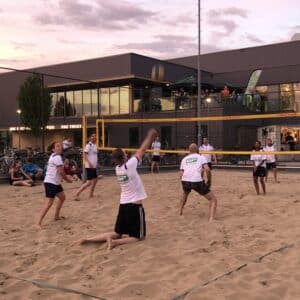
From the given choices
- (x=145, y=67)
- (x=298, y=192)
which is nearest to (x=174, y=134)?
(x=145, y=67)

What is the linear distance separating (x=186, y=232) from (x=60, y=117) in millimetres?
26713

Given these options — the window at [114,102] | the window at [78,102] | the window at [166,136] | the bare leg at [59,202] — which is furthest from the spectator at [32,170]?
the window at [78,102]

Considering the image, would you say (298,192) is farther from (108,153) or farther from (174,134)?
(174,134)

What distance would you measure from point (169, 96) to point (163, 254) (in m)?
22.7

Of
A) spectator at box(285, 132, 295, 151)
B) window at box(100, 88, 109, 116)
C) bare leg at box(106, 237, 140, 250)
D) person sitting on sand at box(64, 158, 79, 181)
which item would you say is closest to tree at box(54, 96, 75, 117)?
window at box(100, 88, 109, 116)

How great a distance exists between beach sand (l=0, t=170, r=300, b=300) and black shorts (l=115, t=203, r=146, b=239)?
0.22m

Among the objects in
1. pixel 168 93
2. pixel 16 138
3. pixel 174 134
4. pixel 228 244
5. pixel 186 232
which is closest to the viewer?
pixel 228 244

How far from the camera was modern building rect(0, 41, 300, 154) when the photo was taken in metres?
26.3

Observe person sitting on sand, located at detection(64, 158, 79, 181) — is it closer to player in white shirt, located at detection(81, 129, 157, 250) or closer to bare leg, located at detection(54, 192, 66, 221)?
bare leg, located at detection(54, 192, 66, 221)

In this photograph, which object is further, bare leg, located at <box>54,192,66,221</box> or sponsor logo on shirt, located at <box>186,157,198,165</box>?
sponsor logo on shirt, located at <box>186,157,198,165</box>

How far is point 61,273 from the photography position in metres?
5.64

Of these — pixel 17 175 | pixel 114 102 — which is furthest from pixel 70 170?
pixel 114 102

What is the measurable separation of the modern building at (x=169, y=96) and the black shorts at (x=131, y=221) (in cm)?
1602

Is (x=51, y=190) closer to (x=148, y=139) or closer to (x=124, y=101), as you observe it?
(x=148, y=139)
